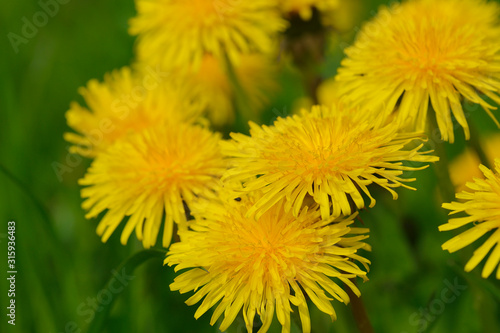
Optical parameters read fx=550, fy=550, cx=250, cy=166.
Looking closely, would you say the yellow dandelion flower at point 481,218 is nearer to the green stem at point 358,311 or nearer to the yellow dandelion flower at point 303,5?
the green stem at point 358,311

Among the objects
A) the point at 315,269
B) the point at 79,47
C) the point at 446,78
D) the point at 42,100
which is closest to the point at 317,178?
the point at 315,269

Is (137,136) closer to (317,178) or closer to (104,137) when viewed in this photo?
(104,137)

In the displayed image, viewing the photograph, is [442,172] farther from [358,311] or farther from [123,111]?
[123,111]

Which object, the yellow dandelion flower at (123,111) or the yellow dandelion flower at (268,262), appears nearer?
the yellow dandelion flower at (268,262)

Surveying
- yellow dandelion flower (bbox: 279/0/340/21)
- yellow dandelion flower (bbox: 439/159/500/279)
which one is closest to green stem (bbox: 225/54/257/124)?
yellow dandelion flower (bbox: 279/0/340/21)

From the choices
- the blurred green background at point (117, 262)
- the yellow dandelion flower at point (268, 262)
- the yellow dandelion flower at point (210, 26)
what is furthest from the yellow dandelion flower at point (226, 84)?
the yellow dandelion flower at point (268, 262)

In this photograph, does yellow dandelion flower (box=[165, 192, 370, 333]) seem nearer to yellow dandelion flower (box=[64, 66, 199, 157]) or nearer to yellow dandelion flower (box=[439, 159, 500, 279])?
yellow dandelion flower (box=[439, 159, 500, 279])
